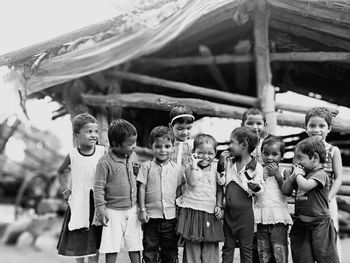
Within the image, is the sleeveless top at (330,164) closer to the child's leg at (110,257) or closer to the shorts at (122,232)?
the shorts at (122,232)

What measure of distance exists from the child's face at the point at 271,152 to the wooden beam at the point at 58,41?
2149 mm

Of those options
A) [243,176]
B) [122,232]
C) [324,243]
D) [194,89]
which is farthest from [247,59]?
[122,232]

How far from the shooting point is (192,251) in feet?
11.1

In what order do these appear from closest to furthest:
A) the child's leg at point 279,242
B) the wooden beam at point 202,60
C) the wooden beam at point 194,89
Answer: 1. the child's leg at point 279,242
2. the wooden beam at point 194,89
3. the wooden beam at point 202,60

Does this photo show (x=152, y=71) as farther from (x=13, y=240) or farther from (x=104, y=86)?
(x=13, y=240)

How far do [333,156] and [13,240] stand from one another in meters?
6.34

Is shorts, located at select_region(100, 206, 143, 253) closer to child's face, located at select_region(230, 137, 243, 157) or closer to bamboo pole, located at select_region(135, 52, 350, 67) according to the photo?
child's face, located at select_region(230, 137, 243, 157)

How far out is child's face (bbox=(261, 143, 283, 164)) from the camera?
3523 millimetres

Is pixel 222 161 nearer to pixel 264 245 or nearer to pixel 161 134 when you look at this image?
pixel 161 134

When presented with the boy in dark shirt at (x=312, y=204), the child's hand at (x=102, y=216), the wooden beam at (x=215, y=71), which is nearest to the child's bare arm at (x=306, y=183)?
the boy in dark shirt at (x=312, y=204)

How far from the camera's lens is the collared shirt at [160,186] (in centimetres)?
336

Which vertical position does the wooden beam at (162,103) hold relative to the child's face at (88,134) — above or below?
above

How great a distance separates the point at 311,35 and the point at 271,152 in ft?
8.47

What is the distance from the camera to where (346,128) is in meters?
5.26
